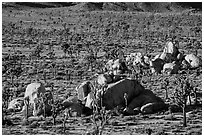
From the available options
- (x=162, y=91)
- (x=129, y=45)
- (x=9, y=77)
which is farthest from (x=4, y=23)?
(x=162, y=91)

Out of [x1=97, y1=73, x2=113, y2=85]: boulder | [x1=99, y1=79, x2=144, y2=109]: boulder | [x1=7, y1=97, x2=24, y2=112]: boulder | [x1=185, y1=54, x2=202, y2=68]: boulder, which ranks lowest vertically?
[x1=7, y1=97, x2=24, y2=112]: boulder

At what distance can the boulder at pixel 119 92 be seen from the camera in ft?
141

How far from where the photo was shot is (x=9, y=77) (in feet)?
212

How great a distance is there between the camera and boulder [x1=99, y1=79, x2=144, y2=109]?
42.9m

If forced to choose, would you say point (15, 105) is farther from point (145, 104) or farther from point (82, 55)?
point (82, 55)

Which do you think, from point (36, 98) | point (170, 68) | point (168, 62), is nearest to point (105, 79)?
point (36, 98)

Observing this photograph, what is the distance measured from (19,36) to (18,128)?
87.0 meters

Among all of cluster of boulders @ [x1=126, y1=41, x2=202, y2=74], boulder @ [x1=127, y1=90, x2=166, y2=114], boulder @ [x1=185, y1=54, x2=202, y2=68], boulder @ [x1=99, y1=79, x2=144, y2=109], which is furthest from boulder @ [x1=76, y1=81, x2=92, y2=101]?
boulder @ [x1=185, y1=54, x2=202, y2=68]

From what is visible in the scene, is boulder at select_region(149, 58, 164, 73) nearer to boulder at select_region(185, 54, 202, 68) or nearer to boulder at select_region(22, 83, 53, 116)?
boulder at select_region(185, 54, 202, 68)

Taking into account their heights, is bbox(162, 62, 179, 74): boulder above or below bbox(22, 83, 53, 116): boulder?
above

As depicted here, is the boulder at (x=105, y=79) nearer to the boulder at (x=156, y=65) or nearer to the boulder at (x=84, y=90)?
the boulder at (x=84, y=90)

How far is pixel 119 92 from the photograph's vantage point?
43.5 m


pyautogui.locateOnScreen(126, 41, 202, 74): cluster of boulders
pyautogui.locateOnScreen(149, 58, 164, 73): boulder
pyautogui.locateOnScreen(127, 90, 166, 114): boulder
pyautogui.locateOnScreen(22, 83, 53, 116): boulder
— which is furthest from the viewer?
pyautogui.locateOnScreen(149, 58, 164, 73): boulder

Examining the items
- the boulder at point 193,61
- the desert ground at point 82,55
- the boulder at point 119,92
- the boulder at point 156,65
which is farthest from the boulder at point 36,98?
the boulder at point 193,61
